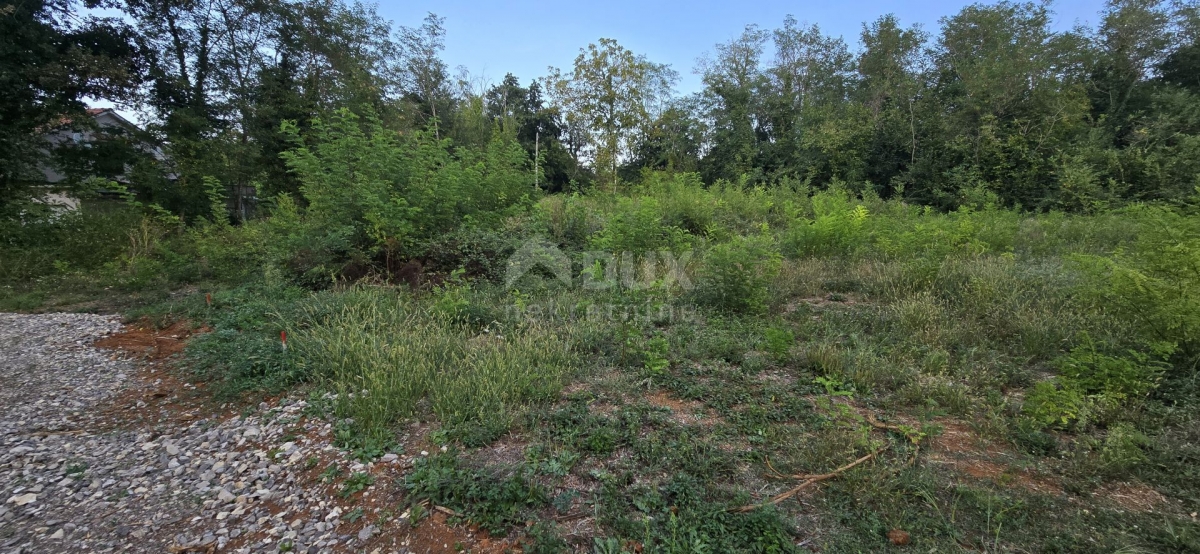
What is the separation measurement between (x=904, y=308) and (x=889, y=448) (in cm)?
246

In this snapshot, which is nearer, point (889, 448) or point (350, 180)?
point (889, 448)

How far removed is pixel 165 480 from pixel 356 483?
1.16 m

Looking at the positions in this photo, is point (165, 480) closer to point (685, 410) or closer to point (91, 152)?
point (685, 410)

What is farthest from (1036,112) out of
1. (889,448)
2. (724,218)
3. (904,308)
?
(889,448)

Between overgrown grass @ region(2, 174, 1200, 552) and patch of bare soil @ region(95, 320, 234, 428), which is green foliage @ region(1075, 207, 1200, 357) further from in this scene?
patch of bare soil @ region(95, 320, 234, 428)

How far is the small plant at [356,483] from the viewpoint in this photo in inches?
93.0

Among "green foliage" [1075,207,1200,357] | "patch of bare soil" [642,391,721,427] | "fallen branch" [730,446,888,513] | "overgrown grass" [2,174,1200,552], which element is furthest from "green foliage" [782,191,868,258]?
"fallen branch" [730,446,888,513]

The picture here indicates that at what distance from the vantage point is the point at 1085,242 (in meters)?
7.74

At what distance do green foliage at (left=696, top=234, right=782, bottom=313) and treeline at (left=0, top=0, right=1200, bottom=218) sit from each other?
4599 mm

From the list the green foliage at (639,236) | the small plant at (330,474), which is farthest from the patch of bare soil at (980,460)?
the green foliage at (639,236)

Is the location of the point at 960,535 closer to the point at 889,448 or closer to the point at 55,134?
the point at 889,448

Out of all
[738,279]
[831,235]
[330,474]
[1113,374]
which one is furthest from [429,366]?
[831,235]

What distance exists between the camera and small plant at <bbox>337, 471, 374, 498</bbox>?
7.75 feet

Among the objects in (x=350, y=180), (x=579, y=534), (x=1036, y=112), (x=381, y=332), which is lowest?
(x=579, y=534)
